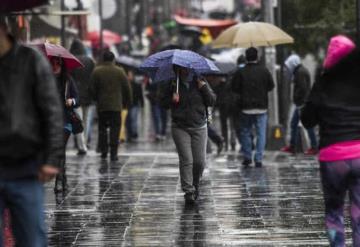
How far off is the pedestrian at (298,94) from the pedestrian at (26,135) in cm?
1262

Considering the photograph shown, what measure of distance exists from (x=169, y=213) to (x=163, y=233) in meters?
1.35

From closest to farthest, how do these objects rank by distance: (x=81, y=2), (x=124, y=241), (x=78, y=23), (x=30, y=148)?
(x=30, y=148) < (x=124, y=241) < (x=81, y=2) < (x=78, y=23)

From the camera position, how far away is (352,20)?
19.4 m

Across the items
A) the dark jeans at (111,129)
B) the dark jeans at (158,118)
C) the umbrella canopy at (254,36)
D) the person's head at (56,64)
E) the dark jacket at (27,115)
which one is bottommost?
the dark jeans at (158,118)

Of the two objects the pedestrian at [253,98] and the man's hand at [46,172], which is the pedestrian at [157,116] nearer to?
the pedestrian at [253,98]

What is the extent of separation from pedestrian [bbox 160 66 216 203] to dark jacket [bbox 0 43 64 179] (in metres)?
5.98

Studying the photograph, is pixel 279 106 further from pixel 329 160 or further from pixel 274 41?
pixel 329 160

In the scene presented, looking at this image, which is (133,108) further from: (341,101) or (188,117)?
(341,101)

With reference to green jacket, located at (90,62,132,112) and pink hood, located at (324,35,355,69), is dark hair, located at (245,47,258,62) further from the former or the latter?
pink hood, located at (324,35,355,69)

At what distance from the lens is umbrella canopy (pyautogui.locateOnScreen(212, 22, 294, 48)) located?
18.0 meters

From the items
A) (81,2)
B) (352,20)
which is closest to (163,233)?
(352,20)

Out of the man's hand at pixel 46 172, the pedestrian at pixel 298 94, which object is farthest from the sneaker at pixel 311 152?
the man's hand at pixel 46 172

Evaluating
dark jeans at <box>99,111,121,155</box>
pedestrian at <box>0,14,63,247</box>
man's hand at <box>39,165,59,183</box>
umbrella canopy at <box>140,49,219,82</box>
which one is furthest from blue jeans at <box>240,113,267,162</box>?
man's hand at <box>39,165,59,183</box>

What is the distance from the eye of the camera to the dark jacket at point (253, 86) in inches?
655
